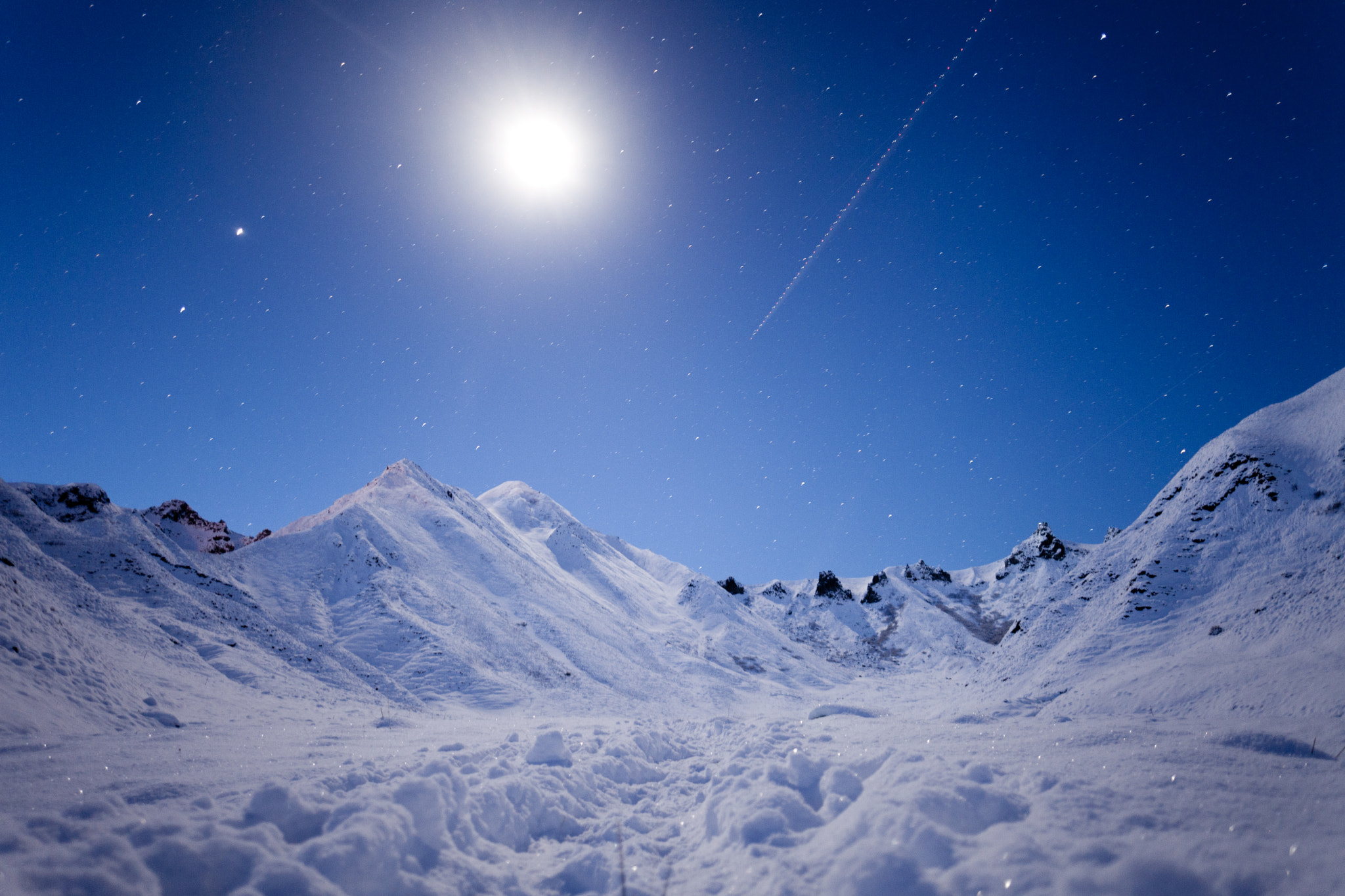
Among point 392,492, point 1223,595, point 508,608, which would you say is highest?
point 392,492

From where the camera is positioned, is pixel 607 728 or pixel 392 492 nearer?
pixel 607 728

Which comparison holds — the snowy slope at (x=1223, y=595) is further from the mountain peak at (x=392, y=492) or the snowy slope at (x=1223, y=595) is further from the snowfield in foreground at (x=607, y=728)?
the mountain peak at (x=392, y=492)

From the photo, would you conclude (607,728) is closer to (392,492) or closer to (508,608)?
(508,608)

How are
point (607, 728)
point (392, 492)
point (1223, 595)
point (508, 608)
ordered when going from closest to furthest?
point (607, 728) < point (1223, 595) < point (508, 608) < point (392, 492)

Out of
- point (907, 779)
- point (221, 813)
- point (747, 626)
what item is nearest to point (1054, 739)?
point (907, 779)

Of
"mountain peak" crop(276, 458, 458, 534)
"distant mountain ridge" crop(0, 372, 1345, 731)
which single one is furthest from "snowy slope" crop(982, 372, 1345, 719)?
"mountain peak" crop(276, 458, 458, 534)

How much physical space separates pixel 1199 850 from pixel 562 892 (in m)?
6.03

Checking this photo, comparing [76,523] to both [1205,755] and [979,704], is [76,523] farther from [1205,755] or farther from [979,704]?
[979,704]

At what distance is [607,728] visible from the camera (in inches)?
607

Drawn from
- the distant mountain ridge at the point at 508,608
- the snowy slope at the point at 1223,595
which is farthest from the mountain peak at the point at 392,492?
the snowy slope at the point at 1223,595

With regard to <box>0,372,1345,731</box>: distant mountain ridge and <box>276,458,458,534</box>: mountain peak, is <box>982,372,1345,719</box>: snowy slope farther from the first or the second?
<box>276,458,458,534</box>: mountain peak

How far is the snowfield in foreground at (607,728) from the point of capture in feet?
14.9

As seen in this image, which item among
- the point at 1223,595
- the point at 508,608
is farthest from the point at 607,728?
the point at 508,608

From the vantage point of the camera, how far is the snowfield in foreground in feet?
14.9
